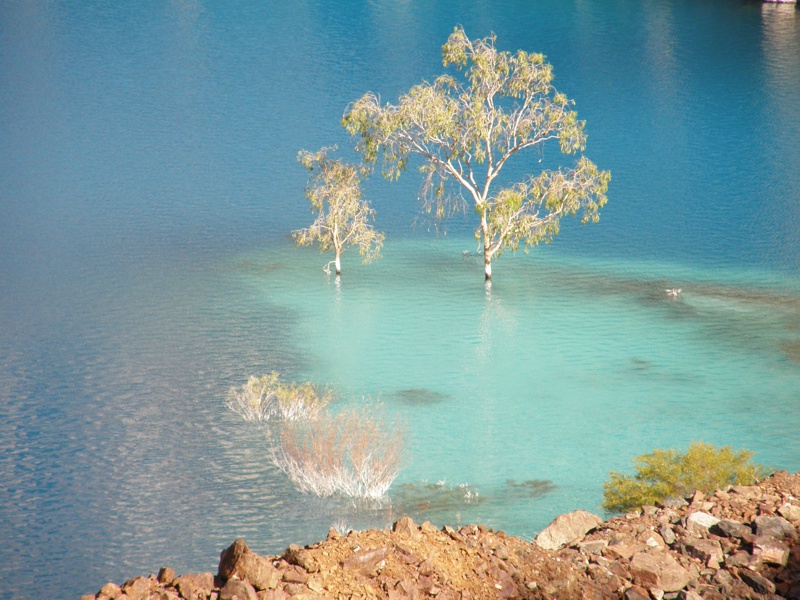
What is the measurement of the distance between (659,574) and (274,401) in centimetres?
1047

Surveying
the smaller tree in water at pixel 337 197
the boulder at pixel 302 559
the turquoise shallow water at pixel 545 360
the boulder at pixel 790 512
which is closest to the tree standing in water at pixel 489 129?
the smaller tree in water at pixel 337 197

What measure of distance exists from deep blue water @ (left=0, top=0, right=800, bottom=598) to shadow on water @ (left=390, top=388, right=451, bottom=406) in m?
0.11

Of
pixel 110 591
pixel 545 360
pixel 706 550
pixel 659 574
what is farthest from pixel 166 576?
pixel 545 360

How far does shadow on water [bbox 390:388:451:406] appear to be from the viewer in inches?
735

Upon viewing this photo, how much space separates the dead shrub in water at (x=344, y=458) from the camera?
569 inches

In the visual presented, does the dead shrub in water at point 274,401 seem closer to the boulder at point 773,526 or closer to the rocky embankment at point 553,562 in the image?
the rocky embankment at point 553,562

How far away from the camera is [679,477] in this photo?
13977 millimetres

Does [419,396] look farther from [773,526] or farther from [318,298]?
[773,526]

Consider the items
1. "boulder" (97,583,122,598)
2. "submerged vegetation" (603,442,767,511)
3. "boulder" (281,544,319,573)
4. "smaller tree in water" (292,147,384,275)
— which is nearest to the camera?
"boulder" (97,583,122,598)

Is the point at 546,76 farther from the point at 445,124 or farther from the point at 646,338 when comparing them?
the point at 646,338

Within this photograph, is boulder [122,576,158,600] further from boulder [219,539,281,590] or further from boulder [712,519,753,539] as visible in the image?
boulder [712,519,753,539]

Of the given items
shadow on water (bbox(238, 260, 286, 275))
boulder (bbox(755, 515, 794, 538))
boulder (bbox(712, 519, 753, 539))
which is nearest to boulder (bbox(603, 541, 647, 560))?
boulder (bbox(712, 519, 753, 539))

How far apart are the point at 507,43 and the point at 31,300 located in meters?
43.9

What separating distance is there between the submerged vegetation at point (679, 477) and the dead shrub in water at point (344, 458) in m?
3.36
